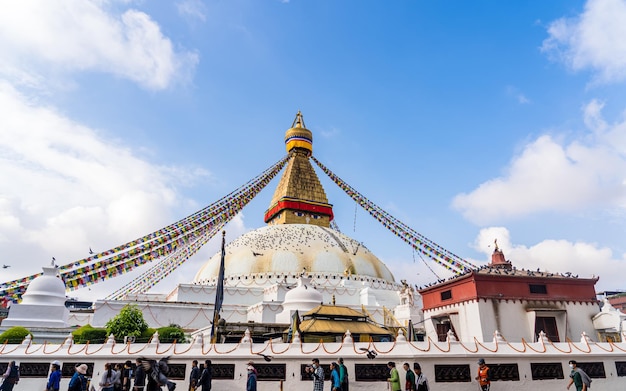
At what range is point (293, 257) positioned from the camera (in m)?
31.2

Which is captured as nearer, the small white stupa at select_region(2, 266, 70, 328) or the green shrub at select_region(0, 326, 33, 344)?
the green shrub at select_region(0, 326, 33, 344)

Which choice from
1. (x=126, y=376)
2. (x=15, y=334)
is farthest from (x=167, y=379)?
(x=15, y=334)

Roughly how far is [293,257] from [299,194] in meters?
12.0

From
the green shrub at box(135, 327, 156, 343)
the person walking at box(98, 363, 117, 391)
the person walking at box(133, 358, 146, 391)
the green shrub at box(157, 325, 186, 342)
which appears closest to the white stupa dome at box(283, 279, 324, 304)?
the green shrub at box(157, 325, 186, 342)

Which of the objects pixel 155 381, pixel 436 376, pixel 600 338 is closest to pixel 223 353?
pixel 155 381

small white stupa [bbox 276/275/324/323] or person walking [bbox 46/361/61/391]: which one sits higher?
small white stupa [bbox 276/275/324/323]

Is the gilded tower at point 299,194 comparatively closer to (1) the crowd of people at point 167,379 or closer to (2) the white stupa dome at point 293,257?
(2) the white stupa dome at point 293,257

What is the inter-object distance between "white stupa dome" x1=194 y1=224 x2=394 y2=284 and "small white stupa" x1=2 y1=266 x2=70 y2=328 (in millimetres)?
13171

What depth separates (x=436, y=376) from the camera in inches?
399

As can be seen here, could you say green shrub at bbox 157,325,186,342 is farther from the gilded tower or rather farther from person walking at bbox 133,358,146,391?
the gilded tower

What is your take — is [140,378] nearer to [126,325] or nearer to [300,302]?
[126,325]

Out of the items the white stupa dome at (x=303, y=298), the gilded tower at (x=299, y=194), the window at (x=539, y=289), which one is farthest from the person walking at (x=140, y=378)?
the gilded tower at (x=299, y=194)

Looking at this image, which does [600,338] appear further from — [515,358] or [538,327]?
[515,358]

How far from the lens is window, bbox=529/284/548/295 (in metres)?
16.4
